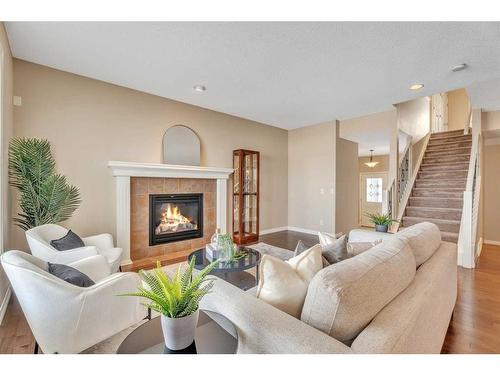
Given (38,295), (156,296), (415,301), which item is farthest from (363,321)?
(38,295)

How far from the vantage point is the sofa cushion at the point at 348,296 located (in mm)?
955

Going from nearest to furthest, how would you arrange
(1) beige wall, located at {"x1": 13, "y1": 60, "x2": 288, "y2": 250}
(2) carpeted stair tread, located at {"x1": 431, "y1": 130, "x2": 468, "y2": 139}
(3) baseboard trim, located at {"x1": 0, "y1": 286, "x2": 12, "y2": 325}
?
(3) baseboard trim, located at {"x1": 0, "y1": 286, "x2": 12, "y2": 325}, (1) beige wall, located at {"x1": 13, "y1": 60, "x2": 288, "y2": 250}, (2) carpeted stair tread, located at {"x1": 431, "y1": 130, "x2": 468, "y2": 139}

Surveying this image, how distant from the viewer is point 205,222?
4.59 m

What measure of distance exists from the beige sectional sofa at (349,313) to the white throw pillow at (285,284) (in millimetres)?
85

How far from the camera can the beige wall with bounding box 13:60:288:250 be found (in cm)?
301

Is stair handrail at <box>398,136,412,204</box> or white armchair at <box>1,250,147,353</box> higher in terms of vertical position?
stair handrail at <box>398,136,412,204</box>

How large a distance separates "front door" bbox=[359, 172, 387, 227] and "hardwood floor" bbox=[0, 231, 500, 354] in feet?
16.2

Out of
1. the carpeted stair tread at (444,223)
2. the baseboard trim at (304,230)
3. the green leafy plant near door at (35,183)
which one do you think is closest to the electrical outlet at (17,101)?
the green leafy plant near door at (35,183)

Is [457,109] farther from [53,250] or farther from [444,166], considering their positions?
[53,250]

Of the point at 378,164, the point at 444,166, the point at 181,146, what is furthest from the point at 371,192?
the point at 181,146

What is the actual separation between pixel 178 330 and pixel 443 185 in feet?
19.5

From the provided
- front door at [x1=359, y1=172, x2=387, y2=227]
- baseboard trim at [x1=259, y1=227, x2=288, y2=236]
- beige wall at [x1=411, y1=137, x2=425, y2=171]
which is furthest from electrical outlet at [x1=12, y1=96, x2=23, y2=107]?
front door at [x1=359, y1=172, x2=387, y2=227]

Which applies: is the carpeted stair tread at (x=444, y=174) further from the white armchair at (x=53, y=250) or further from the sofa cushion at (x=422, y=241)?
the white armchair at (x=53, y=250)

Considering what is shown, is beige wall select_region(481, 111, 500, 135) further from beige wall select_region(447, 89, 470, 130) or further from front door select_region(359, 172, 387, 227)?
front door select_region(359, 172, 387, 227)
